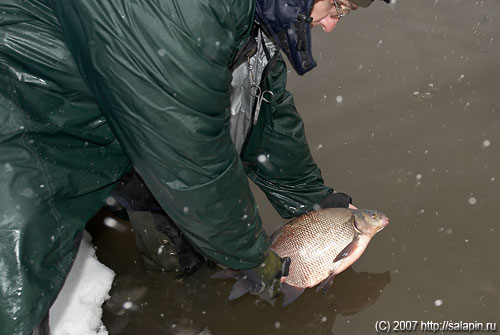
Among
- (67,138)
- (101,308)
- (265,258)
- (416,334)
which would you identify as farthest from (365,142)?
(67,138)

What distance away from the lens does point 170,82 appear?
1.99 meters

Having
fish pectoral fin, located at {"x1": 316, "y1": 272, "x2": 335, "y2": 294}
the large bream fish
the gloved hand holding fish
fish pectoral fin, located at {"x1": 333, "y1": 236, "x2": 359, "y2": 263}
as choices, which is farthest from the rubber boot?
fish pectoral fin, located at {"x1": 333, "y1": 236, "x2": 359, "y2": 263}

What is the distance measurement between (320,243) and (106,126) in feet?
4.36

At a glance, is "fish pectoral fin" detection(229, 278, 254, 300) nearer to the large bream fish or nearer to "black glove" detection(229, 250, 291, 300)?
"black glove" detection(229, 250, 291, 300)

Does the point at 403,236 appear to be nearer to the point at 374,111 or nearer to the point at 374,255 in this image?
the point at 374,255

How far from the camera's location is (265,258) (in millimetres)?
2838

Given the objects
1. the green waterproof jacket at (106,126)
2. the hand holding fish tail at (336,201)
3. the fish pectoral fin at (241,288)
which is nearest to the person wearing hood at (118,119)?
the green waterproof jacket at (106,126)

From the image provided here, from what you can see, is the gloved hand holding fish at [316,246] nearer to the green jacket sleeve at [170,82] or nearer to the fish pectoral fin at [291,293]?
the fish pectoral fin at [291,293]

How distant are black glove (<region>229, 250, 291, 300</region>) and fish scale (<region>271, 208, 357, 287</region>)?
0.07 meters

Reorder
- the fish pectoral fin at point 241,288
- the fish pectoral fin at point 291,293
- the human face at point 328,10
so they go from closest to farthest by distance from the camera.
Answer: the human face at point 328,10 < the fish pectoral fin at point 241,288 < the fish pectoral fin at point 291,293

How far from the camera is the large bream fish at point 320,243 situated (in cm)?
318

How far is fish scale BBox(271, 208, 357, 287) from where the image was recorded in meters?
3.18

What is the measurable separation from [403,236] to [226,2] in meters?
2.44

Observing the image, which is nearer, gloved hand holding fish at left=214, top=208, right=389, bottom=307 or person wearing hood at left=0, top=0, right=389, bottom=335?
person wearing hood at left=0, top=0, right=389, bottom=335
